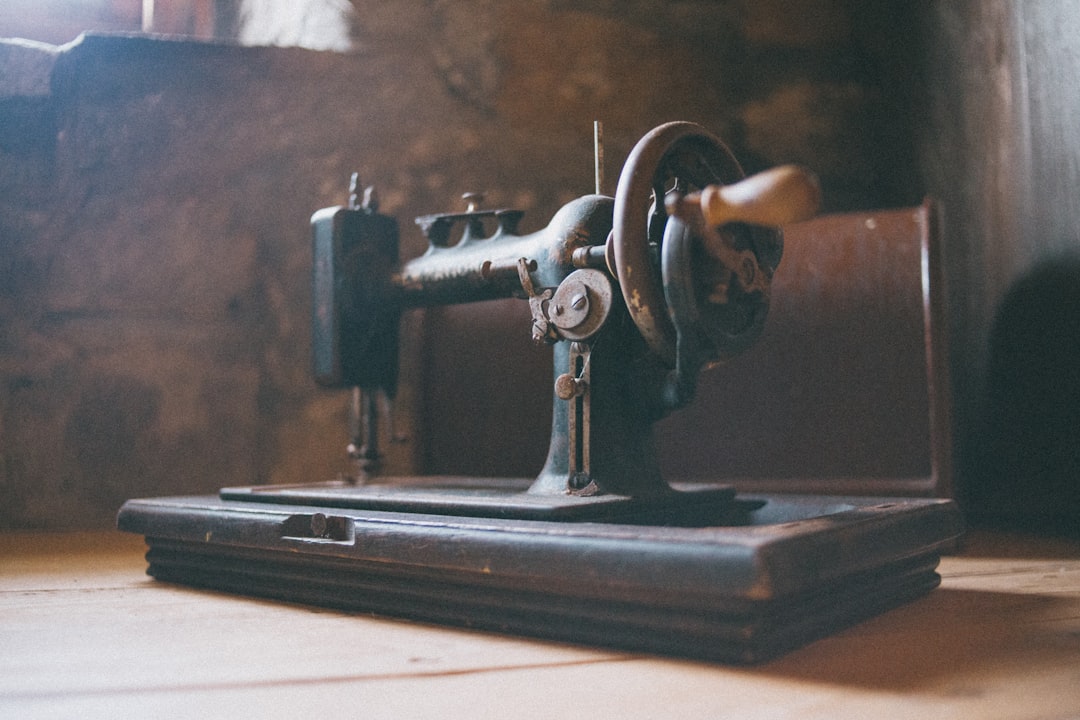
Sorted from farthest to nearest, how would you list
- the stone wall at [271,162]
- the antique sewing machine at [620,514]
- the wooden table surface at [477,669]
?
the stone wall at [271,162] → the antique sewing machine at [620,514] → the wooden table surface at [477,669]

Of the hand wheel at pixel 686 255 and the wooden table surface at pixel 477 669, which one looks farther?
the hand wheel at pixel 686 255

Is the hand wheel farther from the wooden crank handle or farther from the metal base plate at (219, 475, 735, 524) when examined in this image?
the metal base plate at (219, 475, 735, 524)

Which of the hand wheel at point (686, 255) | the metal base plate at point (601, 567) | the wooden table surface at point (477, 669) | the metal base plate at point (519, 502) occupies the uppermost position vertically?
the hand wheel at point (686, 255)

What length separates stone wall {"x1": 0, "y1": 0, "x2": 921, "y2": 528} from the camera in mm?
2150

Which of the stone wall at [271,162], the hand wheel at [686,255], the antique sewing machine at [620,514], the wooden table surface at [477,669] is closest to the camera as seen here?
the wooden table surface at [477,669]

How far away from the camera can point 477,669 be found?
895mm

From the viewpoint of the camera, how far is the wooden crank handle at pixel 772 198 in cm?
81

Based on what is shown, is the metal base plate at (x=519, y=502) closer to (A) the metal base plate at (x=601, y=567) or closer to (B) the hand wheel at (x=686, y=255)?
(A) the metal base plate at (x=601, y=567)

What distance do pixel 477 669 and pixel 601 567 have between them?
0.50 ft

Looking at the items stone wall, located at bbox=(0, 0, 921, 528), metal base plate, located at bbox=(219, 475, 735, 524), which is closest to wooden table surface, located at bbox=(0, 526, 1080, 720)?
metal base plate, located at bbox=(219, 475, 735, 524)

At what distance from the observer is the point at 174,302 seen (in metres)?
2.25

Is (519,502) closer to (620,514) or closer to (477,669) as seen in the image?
(620,514)

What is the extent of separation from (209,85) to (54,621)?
150 cm

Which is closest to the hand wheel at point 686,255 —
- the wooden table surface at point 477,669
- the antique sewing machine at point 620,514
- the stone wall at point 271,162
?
the antique sewing machine at point 620,514
